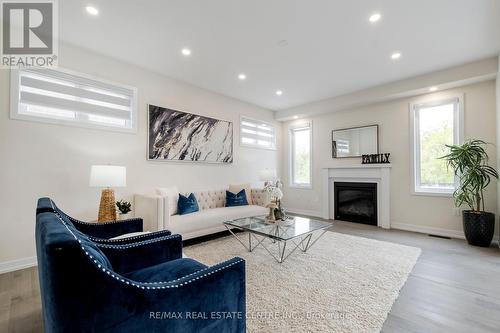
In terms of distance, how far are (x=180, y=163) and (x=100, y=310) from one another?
11.6ft

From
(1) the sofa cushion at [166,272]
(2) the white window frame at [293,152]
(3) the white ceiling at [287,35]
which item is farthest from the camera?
(2) the white window frame at [293,152]

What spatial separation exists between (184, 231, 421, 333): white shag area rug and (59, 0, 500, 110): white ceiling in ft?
9.32

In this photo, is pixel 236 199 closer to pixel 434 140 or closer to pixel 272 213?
pixel 272 213

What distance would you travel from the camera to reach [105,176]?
284 cm

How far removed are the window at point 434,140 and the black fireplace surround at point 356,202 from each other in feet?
2.76

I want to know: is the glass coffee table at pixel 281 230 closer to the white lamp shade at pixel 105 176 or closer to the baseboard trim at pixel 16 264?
the white lamp shade at pixel 105 176

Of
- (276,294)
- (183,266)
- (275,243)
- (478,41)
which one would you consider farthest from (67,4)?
(478,41)

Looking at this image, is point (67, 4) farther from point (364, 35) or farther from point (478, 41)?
point (478, 41)

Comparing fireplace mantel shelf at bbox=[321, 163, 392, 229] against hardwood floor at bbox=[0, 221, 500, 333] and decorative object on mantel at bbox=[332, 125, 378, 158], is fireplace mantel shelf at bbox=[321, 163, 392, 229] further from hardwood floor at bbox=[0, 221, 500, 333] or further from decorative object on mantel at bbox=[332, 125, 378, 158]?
hardwood floor at bbox=[0, 221, 500, 333]

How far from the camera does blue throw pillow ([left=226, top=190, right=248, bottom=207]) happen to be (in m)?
4.44

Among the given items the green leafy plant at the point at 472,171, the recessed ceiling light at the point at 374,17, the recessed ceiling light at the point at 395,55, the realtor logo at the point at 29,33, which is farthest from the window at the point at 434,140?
the realtor logo at the point at 29,33

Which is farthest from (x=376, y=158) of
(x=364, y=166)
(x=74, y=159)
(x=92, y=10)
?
(x=74, y=159)

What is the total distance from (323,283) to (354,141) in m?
3.79

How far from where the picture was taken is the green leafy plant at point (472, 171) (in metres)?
3.42
